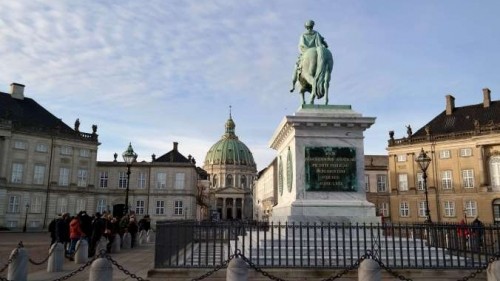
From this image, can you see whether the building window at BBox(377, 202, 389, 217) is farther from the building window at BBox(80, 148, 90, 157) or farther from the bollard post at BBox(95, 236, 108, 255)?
the bollard post at BBox(95, 236, 108, 255)

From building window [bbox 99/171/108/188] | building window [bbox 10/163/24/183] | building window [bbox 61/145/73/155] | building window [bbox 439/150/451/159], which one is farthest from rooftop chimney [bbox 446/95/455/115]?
building window [bbox 10/163/24/183]

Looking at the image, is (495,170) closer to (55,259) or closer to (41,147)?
(55,259)

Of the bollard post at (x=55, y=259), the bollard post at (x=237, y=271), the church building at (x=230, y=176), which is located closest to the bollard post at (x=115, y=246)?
the bollard post at (x=55, y=259)

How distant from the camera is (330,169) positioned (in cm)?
1444

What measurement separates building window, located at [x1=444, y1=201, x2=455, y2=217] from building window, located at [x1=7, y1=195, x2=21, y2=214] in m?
58.8

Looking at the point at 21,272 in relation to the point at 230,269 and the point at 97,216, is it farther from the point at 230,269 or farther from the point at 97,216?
the point at 97,216

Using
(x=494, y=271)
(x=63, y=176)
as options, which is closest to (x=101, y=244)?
(x=494, y=271)

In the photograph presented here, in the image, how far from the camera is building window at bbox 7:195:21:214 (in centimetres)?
5481

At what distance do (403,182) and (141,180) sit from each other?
1673 inches

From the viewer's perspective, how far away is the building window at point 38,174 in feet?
190

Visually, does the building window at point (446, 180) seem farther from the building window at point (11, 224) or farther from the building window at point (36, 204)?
the building window at point (11, 224)

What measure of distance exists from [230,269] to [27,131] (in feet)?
187

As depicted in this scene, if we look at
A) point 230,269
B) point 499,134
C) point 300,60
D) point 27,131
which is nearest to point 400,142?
point 499,134

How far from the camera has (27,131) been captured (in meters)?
56.8
